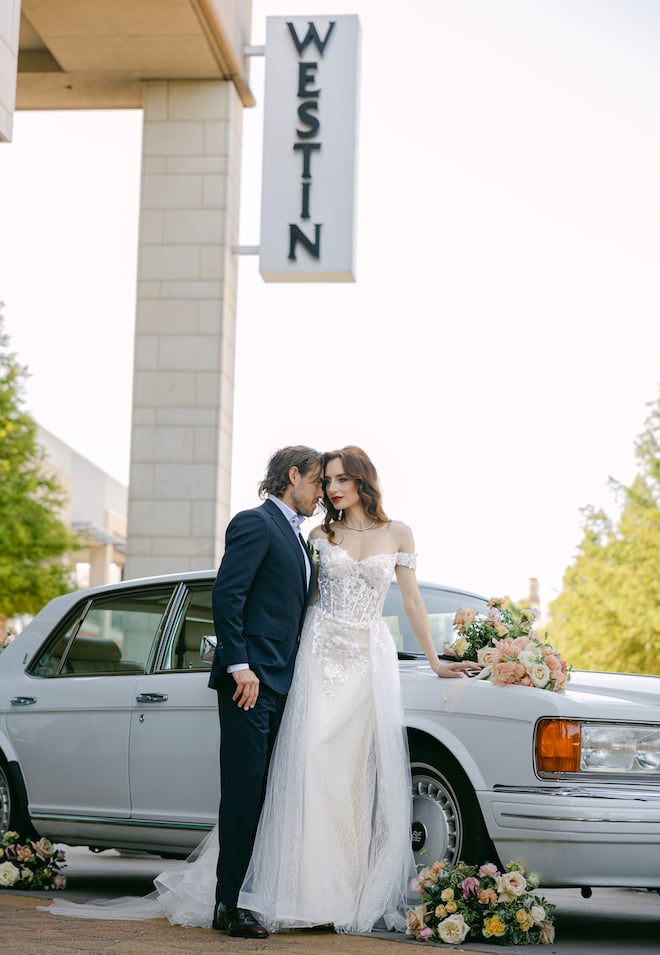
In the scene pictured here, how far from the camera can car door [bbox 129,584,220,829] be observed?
6.88m

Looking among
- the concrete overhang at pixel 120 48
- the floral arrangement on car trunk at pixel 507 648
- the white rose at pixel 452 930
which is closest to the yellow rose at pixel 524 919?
the white rose at pixel 452 930

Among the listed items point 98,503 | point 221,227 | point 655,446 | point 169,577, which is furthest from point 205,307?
point 98,503

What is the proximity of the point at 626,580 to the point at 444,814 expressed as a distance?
28994mm

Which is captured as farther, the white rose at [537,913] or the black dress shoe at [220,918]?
the black dress shoe at [220,918]

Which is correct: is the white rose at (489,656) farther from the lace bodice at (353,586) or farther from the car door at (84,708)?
the car door at (84,708)

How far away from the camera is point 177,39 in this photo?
17.4m

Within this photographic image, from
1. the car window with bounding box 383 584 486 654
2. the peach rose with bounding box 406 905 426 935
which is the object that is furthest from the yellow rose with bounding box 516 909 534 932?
the car window with bounding box 383 584 486 654

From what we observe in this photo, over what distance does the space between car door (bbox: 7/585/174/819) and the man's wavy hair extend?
134 centimetres

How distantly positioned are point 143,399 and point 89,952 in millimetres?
12563

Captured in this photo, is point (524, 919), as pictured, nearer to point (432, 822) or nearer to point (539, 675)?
point (432, 822)

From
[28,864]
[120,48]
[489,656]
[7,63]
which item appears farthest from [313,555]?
[120,48]

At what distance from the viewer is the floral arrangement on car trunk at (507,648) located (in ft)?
20.1

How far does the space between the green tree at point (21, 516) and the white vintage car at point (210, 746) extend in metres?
26.8

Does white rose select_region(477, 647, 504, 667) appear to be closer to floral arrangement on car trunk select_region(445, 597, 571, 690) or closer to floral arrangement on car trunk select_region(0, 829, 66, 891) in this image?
floral arrangement on car trunk select_region(445, 597, 571, 690)
